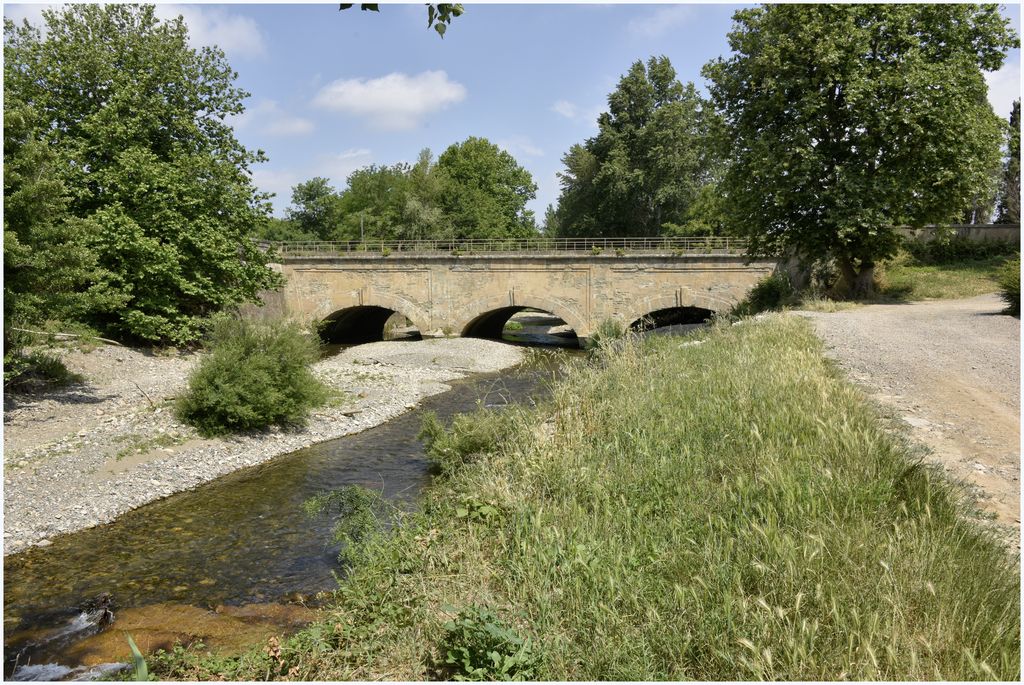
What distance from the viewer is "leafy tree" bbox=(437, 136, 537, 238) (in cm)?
5759

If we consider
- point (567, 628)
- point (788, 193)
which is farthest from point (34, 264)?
point (788, 193)

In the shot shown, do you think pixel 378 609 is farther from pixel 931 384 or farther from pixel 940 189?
pixel 940 189

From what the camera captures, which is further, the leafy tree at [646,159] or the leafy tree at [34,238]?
the leafy tree at [646,159]

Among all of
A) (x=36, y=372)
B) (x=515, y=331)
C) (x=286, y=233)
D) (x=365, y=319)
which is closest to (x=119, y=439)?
(x=36, y=372)

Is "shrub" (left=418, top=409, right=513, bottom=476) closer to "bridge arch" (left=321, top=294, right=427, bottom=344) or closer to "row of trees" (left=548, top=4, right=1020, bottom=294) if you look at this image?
"row of trees" (left=548, top=4, right=1020, bottom=294)

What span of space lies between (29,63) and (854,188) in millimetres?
27371


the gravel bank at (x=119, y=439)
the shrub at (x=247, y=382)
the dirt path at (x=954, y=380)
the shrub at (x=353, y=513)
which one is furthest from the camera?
the shrub at (x=247, y=382)

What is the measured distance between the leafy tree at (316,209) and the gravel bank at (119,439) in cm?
4489

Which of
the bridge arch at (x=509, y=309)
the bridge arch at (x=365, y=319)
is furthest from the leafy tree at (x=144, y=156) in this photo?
the bridge arch at (x=509, y=309)

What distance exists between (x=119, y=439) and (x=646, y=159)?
40.5 m

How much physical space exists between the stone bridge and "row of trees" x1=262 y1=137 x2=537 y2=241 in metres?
15.9

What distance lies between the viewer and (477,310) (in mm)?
36594

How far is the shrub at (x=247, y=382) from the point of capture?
15.7 meters

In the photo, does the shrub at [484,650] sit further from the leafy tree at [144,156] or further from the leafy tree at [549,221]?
the leafy tree at [549,221]
